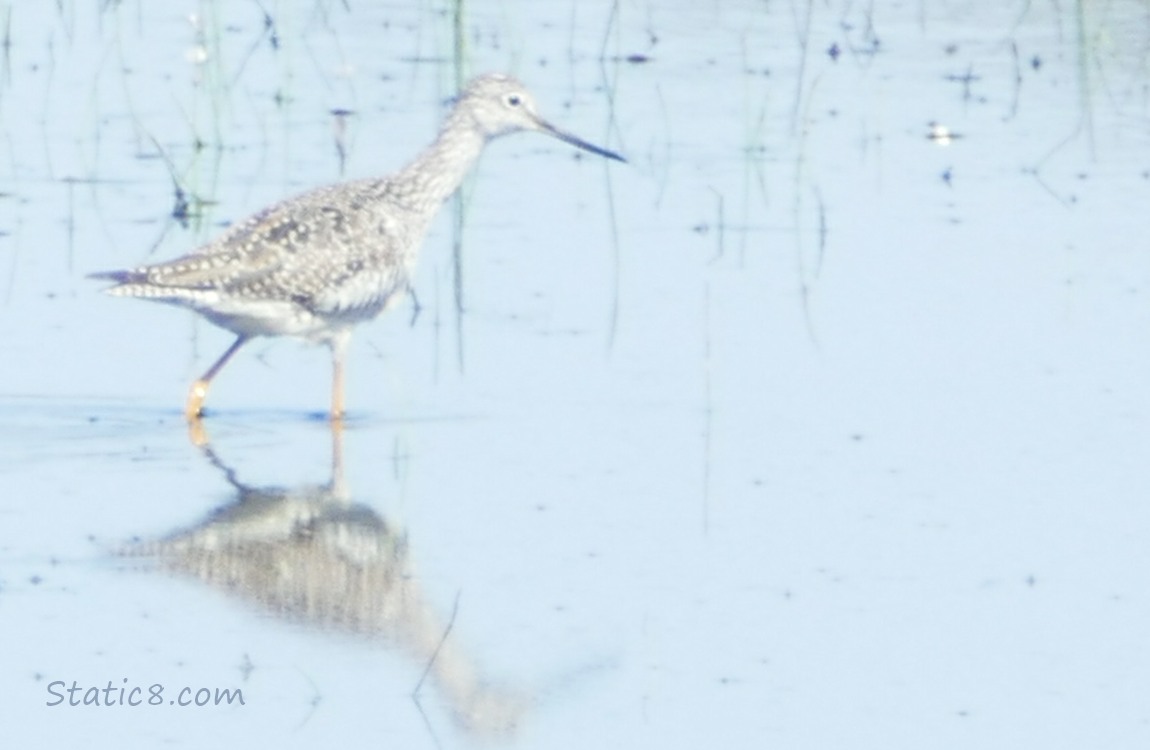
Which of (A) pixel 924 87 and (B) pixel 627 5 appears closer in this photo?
(A) pixel 924 87

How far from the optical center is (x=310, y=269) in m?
9.04

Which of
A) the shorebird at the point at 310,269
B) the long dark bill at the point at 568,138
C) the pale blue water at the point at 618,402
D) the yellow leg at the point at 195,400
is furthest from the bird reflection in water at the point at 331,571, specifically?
the long dark bill at the point at 568,138

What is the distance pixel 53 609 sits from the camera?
7090 mm

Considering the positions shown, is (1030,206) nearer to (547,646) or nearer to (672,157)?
(672,157)

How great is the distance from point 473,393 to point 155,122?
3497 millimetres

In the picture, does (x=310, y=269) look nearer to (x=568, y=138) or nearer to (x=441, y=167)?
(x=441, y=167)

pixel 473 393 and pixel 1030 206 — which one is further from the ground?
pixel 1030 206

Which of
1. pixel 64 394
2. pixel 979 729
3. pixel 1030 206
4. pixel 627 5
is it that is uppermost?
pixel 627 5

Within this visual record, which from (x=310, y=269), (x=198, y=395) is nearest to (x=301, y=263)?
(x=310, y=269)

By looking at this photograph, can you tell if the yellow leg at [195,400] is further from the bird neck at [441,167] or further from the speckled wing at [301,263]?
the bird neck at [441,167]

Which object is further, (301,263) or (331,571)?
(301,263)

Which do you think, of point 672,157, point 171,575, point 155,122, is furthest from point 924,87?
point 171,575

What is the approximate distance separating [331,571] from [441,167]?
254 centimetres

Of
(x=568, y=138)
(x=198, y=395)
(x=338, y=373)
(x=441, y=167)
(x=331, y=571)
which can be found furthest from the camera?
(x=568, y=138)
